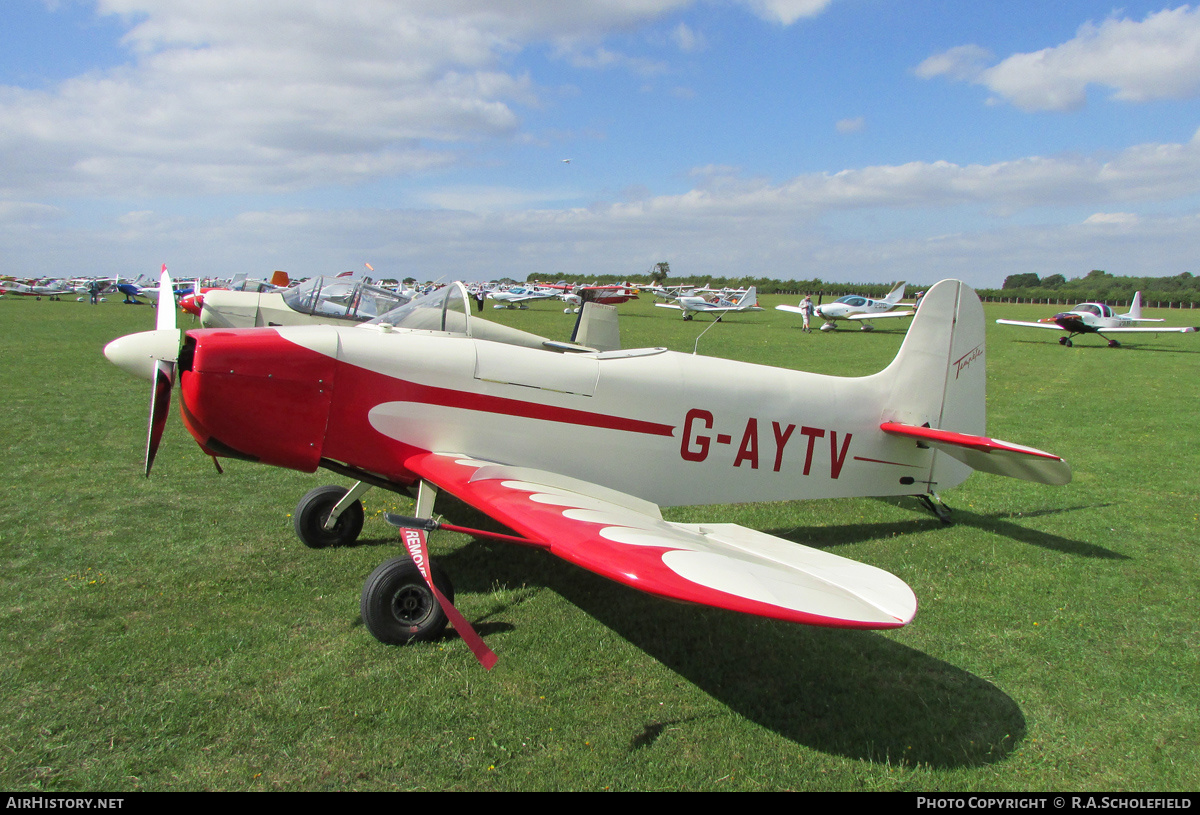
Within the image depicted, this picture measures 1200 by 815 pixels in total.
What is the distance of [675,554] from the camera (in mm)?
3271

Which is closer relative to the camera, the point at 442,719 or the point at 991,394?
the point at 442,719

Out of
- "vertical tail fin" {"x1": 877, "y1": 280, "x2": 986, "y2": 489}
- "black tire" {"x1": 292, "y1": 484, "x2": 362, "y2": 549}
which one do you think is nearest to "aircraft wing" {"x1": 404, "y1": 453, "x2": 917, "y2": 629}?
"black tire" {"x1": 292, "y1": 484, "x2": 362, "y2": 549}

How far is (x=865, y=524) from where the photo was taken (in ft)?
22.2

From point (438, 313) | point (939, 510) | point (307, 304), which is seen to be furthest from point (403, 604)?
point (307, 304)

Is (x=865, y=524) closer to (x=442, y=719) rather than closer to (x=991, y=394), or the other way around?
(x=442, y=719)

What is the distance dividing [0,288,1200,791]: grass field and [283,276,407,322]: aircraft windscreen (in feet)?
13.5

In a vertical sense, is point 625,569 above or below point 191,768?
above

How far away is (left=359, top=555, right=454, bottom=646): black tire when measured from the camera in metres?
4.14

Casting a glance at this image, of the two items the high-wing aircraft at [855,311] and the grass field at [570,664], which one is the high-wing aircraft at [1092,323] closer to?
the high-wing aircraft at [855,311]

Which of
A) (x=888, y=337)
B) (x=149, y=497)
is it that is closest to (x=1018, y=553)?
(x=149, y=497)

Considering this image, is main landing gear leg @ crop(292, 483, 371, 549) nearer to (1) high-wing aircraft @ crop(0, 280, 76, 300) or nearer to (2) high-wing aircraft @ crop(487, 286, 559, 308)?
(2) high-wing aircraft @ crop(487, 286, 559, 308)

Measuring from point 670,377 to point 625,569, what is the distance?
99.4 inches
